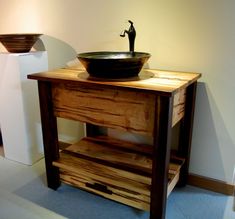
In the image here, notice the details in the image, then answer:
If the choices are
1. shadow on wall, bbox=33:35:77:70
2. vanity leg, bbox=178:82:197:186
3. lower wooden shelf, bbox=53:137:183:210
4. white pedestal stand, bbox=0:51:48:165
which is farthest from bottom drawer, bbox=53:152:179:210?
shadow on wall, bbox=33:35:77:70

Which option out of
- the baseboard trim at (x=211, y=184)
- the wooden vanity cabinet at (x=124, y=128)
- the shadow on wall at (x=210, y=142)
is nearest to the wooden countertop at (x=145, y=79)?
the wooden vanity cabinet at (x=124, y=128)

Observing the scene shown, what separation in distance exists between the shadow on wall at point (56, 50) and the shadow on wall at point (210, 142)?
991 millimetres

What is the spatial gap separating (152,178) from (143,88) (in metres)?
0.48

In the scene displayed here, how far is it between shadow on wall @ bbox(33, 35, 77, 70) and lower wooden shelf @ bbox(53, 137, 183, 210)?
0.67 metres

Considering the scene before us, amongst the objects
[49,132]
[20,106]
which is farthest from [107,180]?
[20,106]

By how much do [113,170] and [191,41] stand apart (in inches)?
34.6

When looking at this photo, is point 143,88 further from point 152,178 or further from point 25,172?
point 25,172

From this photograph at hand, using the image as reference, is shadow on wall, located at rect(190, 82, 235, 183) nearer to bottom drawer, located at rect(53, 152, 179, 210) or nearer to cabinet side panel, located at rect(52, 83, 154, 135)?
bottom drawer, located at rect(53, 152, 179, 210)

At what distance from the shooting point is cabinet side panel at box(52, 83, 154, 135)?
1260 millimetres

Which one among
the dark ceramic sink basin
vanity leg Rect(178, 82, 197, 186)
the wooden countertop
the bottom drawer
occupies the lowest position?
the bottom drawer

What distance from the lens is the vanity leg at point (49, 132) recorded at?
1.53m

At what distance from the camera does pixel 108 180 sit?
149 centimetres

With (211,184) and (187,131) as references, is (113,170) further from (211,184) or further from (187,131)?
(211,184)

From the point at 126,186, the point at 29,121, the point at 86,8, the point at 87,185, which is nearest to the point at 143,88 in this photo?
the point at 126,186
